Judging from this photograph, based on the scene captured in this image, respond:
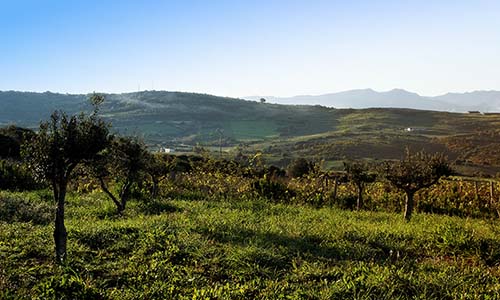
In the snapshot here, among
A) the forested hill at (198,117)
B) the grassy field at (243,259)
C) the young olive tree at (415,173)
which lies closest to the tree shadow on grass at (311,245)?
the grassy field at (243,259)

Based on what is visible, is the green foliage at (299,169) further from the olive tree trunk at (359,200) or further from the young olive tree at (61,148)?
the young olive tree at (61,148)

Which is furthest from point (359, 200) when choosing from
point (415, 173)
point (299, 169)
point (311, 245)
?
point (299, 169)

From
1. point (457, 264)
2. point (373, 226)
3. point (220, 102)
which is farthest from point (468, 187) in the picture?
point (220, 102)

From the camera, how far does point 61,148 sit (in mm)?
8594

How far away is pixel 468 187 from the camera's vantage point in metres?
20.9

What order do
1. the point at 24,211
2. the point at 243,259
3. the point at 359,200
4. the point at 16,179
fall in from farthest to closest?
the point at 16,179 < the point at 359,200 < the point at 24,211 < the point at 243,259

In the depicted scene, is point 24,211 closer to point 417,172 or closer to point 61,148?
point 61,148

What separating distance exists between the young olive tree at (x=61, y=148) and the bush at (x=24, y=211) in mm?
4881

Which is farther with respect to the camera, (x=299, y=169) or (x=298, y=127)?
(x=298, y=127)

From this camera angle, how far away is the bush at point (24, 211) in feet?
43.7

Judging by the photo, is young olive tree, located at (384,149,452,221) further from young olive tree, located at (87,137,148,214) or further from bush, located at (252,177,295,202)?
young olive tree, located at (87,137,148,214)

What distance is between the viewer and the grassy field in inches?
288

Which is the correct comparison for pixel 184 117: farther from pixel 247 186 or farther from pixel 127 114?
pixel 247 186

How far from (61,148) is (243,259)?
425 cm
